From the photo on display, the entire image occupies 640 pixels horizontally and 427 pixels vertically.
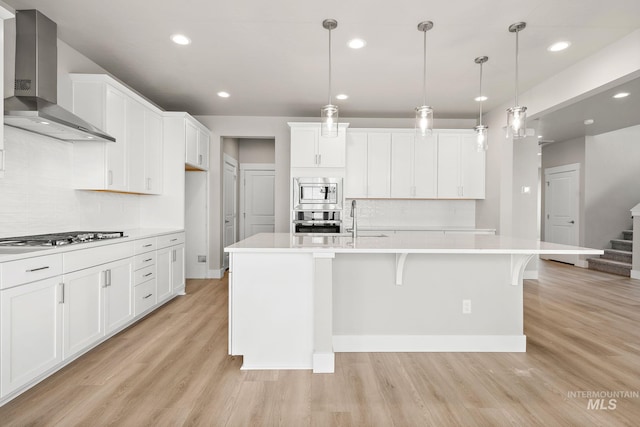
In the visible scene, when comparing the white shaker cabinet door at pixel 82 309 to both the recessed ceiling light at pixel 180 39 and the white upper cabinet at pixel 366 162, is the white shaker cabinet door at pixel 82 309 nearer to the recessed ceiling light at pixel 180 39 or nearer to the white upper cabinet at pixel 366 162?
the recessed ceiling light at pixel 180 39

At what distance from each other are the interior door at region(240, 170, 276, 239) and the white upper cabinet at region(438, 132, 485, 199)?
325cm

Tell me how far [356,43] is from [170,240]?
303 centimetres

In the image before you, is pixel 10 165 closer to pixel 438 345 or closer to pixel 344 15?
pixel 344 15

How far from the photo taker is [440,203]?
561 cm

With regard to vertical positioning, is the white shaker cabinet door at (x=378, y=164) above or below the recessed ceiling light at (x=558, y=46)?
below

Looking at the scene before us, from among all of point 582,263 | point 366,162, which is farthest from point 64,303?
point 582,263

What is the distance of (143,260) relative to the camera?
3.49 m

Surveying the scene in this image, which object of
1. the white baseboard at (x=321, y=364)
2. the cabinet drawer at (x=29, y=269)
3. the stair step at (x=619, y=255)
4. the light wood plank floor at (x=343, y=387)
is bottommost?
the light wood plank floor at (x=343, y=387)

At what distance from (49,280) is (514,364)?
3293 millimetres

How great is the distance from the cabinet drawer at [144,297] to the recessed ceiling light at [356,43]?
3.10 m

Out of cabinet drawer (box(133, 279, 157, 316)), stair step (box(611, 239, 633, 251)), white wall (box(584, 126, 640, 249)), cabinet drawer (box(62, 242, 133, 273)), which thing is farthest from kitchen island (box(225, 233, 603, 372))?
stair step (box(611, 239, 633, 251))

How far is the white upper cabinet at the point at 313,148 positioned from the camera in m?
5.02

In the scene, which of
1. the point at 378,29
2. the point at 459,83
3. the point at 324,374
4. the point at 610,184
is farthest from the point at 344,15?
the point at 610,184

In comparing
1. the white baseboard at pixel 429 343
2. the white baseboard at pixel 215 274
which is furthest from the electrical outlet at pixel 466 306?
the white baseboard at pixel 215 274
